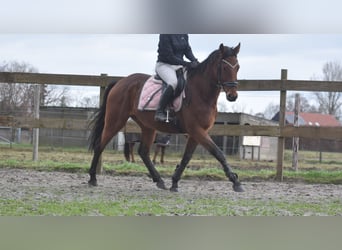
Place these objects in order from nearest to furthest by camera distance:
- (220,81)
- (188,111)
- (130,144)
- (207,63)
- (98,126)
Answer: (220,81), (207,63), (188,111), (98,126), (130,144)

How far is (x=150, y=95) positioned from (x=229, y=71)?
0.80 metres

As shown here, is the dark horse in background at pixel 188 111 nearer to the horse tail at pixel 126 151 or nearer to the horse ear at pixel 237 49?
the horse ear at pixel 237 49

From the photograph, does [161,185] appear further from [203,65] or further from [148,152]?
[203,65]

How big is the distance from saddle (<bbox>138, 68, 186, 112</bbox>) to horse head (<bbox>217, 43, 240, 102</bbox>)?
391mm

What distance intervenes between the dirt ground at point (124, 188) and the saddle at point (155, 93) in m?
0.69

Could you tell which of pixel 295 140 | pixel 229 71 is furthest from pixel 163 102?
pixel 295 140

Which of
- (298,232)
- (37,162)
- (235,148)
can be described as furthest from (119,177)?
(298,232)

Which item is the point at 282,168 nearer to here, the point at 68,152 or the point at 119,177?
the point at 119,177

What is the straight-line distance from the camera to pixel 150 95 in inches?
159

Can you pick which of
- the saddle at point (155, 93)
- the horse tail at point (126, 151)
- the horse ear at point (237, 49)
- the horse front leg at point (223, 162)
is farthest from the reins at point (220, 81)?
the horse tail at point (126, 151)

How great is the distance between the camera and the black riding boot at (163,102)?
3.84 metres

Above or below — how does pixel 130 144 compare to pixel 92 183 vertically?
above

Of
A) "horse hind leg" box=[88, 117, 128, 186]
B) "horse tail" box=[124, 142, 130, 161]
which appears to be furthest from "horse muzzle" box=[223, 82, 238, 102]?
"horse tail" box=[124, 142, 130, 161]

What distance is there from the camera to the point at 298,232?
2.25 meters
